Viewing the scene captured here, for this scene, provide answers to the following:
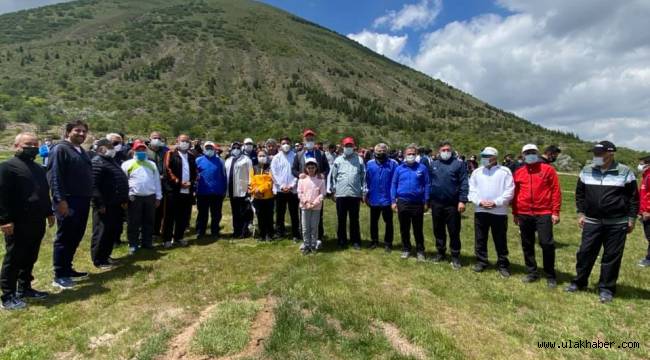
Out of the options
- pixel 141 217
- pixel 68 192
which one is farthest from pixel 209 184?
pixel 68 192

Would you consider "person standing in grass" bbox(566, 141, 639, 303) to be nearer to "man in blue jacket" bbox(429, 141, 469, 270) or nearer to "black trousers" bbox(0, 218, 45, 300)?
"man in blue jacket" bbox(429, 141, 469, 270)

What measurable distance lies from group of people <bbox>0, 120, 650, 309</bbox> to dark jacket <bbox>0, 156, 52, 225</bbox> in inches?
0.6

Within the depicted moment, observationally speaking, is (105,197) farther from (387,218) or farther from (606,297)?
(606,297)

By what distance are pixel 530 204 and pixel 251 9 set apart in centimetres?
10556

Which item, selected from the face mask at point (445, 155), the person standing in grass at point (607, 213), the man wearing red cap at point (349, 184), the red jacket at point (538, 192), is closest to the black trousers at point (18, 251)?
the man wearing red cap at point (349, 184)

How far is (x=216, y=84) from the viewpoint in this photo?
53.6 meters

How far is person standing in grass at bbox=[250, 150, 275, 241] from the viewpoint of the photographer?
8727 mm

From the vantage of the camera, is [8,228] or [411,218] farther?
[411,218]

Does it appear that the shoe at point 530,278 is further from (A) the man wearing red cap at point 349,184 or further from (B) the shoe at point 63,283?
(B) the shoe at point 63,283

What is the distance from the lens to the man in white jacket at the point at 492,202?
6922 mm

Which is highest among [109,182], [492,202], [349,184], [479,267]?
[109,182]

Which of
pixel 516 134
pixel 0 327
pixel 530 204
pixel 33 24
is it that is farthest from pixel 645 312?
pixel 33 24

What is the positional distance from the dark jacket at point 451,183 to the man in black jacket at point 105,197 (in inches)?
251

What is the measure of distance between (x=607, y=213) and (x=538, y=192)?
1034mm
